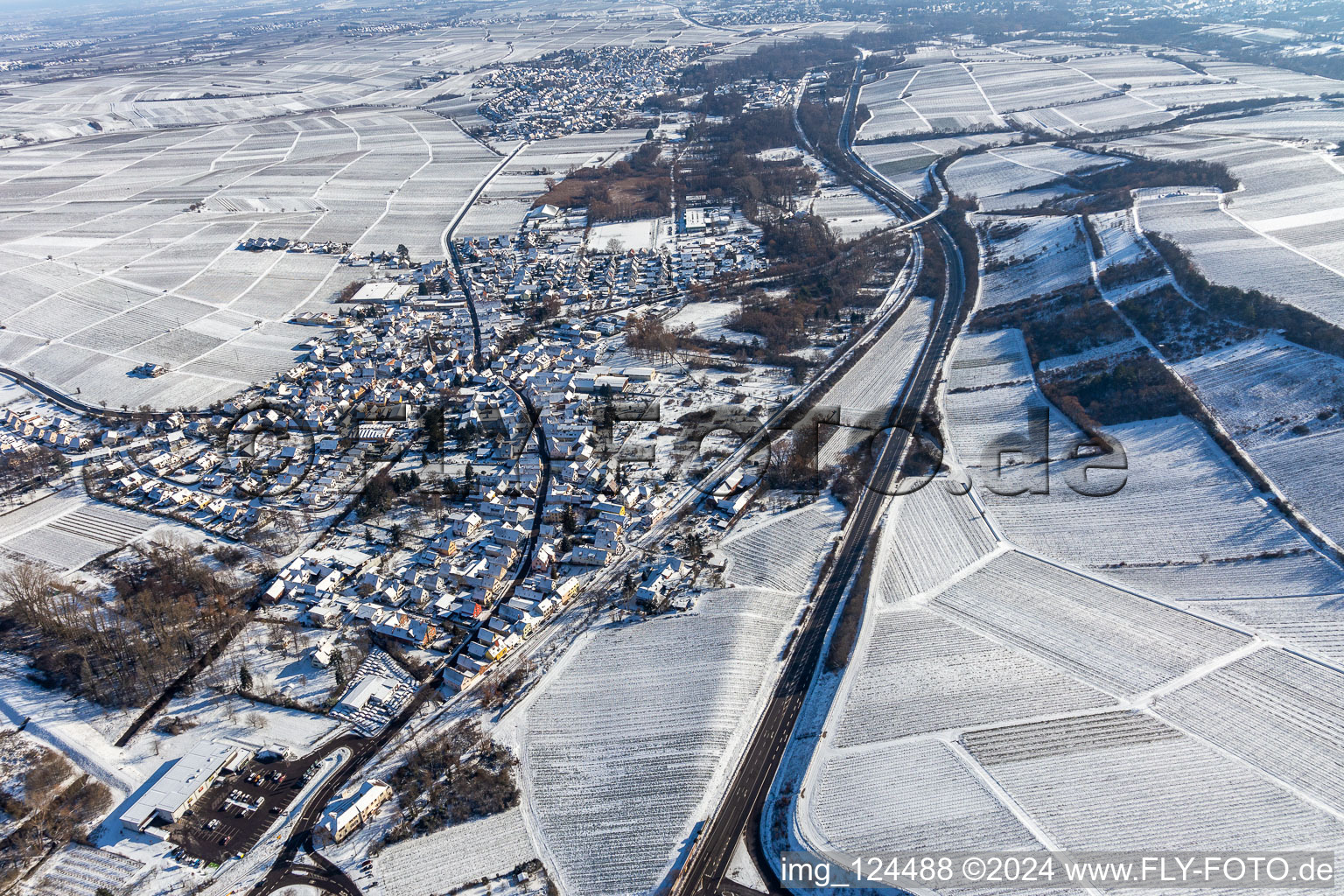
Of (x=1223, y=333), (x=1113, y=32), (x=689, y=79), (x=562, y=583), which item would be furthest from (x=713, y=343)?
(x=1113, y=32)

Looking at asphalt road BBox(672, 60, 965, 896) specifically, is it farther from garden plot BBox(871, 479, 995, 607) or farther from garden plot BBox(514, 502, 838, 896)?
garden plot BBox(871, 479, 995, 607)

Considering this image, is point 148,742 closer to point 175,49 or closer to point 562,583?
point 562,583

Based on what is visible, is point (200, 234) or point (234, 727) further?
point (200, 234)

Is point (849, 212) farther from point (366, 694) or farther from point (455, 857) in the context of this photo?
point (455, 857)

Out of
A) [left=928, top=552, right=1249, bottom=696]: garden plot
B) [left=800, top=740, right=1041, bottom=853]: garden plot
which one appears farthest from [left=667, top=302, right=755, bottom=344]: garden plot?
[left=800, top=740, right=1041, bottom=853]: garden plot

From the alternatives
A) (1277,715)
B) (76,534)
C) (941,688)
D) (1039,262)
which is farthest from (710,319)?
(1277,715)

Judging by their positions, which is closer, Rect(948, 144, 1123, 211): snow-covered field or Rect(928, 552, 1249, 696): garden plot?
Rect(928, 552, 1249, 696): garden plot
